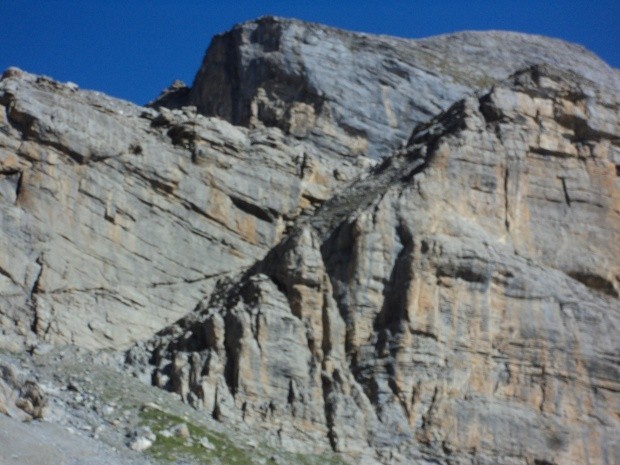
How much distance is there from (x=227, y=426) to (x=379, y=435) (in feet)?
19.5

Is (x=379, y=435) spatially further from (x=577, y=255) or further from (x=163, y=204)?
(x=163, y=204)

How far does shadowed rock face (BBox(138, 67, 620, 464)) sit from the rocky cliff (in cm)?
9

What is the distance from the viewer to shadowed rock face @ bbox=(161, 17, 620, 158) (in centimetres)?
8294

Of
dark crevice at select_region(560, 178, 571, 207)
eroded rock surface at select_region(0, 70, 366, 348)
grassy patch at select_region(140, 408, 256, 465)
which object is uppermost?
dark crevice at select_region(560, 178, 571, 207)

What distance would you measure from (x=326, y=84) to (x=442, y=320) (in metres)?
33.0

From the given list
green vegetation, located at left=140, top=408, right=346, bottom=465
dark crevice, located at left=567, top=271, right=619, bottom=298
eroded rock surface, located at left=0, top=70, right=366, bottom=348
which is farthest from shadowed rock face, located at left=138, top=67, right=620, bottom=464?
eroded rock surface, located at left=0, top=70, right=366, bottom=348

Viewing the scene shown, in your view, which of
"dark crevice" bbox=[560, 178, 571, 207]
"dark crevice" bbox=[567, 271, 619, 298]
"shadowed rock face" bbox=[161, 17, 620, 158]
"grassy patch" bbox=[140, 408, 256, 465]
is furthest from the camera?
"shadowed rock face" bbox=[161, 17, 620, 158]

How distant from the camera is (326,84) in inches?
3356

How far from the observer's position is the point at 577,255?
59.8m

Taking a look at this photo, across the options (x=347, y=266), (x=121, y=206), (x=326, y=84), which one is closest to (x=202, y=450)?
(x=347, y=266)

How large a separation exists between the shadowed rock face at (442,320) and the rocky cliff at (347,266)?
0.31ft

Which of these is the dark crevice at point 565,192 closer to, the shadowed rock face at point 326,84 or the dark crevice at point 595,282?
the dark crevice at point 595,282

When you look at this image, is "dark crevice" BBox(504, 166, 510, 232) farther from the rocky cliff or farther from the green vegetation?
the green vegetation

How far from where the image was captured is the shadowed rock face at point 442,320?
5278cm
